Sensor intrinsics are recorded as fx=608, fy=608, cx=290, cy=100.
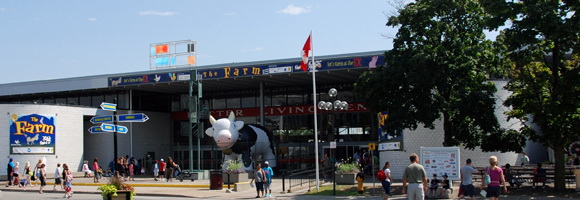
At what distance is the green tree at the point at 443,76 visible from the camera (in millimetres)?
22281

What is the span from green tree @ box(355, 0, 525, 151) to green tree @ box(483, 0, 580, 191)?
3.44 feet

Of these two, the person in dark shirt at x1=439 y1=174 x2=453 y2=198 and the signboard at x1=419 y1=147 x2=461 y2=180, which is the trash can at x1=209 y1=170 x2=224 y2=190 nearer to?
the signboard at x1=419 y1=147 x2=461 y2=180

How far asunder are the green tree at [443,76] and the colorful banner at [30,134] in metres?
24.5

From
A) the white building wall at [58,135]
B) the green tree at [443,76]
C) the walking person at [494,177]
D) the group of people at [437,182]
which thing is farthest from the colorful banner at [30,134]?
the walking person at [494,177]

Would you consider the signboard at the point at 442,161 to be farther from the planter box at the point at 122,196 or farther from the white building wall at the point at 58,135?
the white building wall at the point at 58,135

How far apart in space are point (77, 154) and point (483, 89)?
29481 mm

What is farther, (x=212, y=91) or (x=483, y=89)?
(x=212, y=91)

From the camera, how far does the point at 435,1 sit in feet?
74.8

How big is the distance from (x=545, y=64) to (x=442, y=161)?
5.30 metres

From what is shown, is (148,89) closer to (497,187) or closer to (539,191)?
(539,191)

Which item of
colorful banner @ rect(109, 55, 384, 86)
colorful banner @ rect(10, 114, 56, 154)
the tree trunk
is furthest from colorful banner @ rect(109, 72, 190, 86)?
the tree trunk

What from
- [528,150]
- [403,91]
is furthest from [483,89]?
[528,150]

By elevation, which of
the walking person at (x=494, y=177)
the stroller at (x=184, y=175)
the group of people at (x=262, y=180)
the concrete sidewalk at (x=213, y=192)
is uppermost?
the walking person at (x=494, y=177)

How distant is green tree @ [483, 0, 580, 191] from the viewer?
19.8 meters
